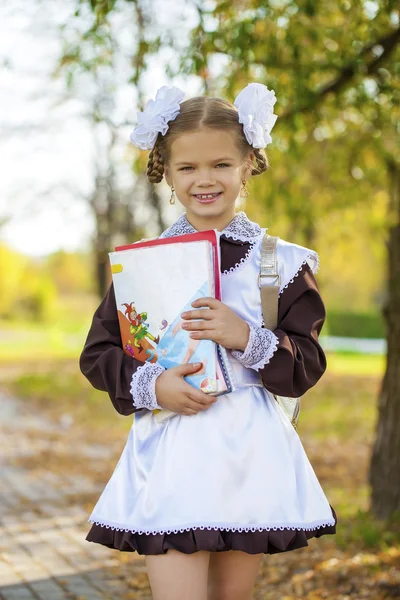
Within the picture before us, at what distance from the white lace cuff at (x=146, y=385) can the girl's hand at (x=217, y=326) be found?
0.16m

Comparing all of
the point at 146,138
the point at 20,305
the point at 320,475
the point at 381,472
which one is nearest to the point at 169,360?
the point at 146,138

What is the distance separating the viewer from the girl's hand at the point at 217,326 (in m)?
2.46

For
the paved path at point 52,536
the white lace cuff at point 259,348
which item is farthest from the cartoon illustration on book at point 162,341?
the paved path at point 52,536

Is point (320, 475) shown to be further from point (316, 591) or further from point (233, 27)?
point (233, 27)

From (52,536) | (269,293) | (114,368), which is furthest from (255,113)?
(52,536)

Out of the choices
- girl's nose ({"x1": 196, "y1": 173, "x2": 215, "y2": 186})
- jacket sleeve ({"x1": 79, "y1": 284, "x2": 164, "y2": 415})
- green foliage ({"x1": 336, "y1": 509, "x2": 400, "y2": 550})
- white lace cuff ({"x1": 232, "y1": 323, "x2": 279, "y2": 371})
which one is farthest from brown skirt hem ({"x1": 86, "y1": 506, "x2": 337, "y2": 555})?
green foliage ({"x1": 336, "y1": 509, "x2": 400, "y2": 550})

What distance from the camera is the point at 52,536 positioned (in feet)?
18.1

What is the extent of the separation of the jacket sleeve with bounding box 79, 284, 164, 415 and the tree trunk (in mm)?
3197

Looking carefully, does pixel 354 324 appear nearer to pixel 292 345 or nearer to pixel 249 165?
pixel 249 165

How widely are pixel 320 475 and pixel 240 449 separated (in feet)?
19.3

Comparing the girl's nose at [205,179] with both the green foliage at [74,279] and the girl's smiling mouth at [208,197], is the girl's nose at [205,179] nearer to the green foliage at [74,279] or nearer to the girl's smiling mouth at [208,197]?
the girl's smiling mouth at [208,197]

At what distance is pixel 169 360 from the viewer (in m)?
2.55

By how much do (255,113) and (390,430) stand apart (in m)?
3.38

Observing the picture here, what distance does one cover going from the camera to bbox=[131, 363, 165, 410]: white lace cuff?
8.19 ft
